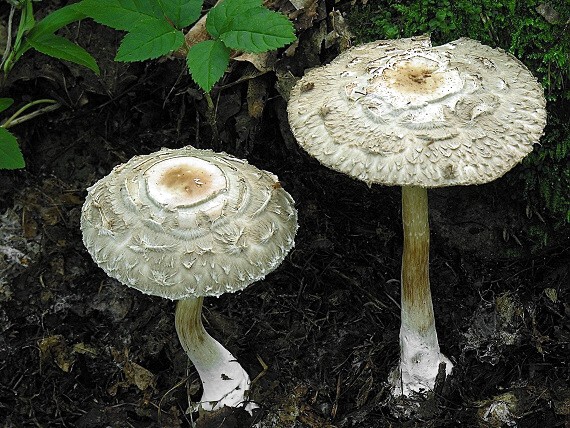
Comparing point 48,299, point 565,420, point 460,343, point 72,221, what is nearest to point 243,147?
point 72,221

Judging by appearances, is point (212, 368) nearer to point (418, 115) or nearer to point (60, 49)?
point (418, 115)

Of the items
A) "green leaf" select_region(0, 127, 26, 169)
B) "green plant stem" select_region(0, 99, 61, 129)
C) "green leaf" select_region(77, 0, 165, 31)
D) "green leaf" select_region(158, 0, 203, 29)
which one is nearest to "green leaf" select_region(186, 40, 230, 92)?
"green leaf" select_region(158, 0, 203, 29)

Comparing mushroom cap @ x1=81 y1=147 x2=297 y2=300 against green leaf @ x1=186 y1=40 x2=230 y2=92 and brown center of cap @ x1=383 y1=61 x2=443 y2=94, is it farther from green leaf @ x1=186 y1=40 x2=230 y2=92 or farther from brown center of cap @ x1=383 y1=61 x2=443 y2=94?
brown center of cap @ x1=383 y1=61 x2=443 y2=94

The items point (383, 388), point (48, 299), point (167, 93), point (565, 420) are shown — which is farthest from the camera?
point (167, 93)

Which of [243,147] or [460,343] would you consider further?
[243,147]

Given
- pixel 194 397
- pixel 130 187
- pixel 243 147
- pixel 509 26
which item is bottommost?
pixel 194 397

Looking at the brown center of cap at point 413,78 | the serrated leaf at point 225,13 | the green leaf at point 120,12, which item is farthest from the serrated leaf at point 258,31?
the brown center of cap at point 413,78

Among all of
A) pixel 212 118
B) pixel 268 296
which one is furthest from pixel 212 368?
pixel 212 118

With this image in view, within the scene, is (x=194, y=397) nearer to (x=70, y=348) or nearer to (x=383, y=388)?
(x=70, y=348)
